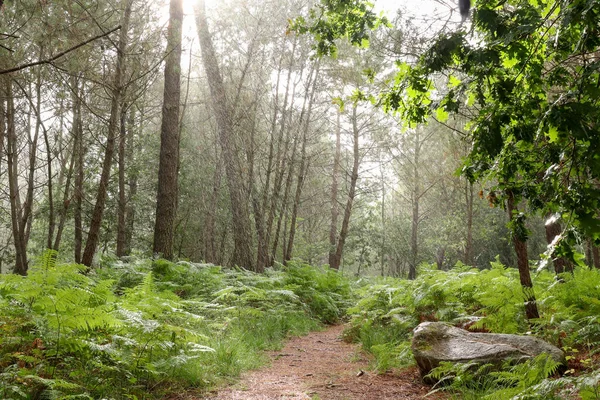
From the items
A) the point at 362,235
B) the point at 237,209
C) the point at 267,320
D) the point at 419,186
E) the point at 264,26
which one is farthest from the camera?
the point at 362,235

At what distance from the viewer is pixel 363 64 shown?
16.3m

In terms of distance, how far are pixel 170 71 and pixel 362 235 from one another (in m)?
19.6

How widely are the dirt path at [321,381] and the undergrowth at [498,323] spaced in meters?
0.30


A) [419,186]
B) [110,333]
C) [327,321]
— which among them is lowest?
Result: [327,321]

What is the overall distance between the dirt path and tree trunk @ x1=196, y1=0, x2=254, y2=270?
6.22 meters

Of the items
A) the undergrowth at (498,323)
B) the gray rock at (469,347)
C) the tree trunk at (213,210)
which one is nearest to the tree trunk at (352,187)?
the tree trunk at (213,210)

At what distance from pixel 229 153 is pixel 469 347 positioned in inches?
353

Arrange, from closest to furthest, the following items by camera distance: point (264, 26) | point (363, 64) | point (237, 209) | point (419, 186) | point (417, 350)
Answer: point (417, 350), point (237, 209), point (264, 26), point (363, 64), point (419, 186)

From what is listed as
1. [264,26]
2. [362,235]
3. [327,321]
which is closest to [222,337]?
[327,321]

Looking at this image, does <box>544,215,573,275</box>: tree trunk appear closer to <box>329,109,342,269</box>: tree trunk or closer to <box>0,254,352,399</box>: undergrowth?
<box>0,254,352,399</box>: undergrowth

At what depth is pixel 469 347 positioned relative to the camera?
4504 millimetres

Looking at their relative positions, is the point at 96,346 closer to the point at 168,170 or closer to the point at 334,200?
the point at 168,170

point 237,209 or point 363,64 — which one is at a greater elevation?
point 363,64

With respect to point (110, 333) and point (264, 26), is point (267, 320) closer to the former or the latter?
point (110, 333)
